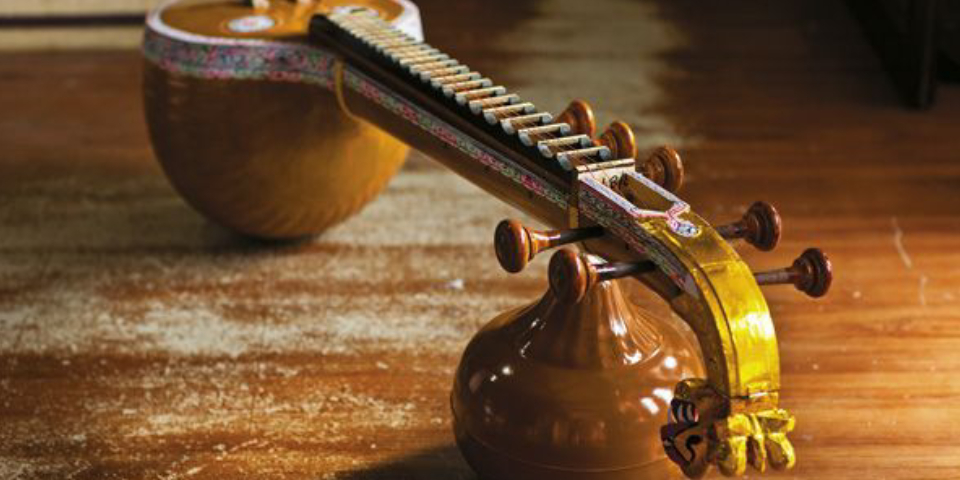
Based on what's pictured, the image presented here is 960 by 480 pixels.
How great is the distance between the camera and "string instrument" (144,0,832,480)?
1.22 m

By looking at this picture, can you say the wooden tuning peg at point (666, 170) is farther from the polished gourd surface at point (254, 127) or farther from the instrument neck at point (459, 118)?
the polished gourd surface at point (254, 127)

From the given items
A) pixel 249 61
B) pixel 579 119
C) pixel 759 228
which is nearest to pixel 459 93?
pixel 579 119

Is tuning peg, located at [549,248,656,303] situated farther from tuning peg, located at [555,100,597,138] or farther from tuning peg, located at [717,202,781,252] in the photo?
tuning peg, located at [555,100,597,138]

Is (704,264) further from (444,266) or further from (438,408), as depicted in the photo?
(444,266)

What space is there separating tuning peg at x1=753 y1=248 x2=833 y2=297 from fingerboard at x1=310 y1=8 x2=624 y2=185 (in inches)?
9.2

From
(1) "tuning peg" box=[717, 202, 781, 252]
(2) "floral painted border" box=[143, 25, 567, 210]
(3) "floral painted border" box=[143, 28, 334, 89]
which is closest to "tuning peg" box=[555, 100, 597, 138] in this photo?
(1) "tuning peg" box=[717, 202, 781, 252]

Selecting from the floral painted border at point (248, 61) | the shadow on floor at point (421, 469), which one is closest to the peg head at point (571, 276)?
the shadow on floor at point (421, 469)

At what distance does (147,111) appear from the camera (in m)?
2.25

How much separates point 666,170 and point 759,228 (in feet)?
0.46

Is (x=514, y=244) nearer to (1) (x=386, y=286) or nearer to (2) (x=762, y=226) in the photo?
(2) (x=762, y=226)

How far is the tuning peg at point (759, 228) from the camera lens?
51.3 inches

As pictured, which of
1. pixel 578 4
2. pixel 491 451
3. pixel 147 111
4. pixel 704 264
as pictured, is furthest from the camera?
pixel 578 4

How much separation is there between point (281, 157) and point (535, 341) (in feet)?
2.59

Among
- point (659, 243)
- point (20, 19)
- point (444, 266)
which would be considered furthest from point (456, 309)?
point (20, 19)
